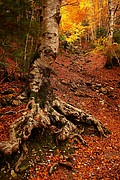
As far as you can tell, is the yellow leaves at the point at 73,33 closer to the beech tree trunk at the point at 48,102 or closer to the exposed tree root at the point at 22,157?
the beech tree trunk at the point at 48,102

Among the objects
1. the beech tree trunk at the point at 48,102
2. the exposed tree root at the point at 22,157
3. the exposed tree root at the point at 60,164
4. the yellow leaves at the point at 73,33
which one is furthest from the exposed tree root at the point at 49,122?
the yellow leaves at the point at 73,33

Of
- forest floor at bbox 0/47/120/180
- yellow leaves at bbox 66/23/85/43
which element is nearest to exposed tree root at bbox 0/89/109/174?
forest floor at bbox 0/47/120/180

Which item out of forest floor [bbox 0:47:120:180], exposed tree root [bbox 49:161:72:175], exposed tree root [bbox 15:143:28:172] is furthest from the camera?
exposed tree root [bbox 49:161:72:175]

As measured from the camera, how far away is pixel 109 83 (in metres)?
10.8

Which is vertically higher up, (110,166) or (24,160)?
(24,160)

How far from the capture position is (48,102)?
5523 millimetres

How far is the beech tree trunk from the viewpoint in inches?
192

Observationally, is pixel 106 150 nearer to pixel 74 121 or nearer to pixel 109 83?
pixel 74 121

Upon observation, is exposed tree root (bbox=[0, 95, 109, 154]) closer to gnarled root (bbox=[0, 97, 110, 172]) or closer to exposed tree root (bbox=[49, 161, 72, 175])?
gnarled root (bbox=[0, 97, 110, 172])

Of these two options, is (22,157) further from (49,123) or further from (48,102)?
(48,102)

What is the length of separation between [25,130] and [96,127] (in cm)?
259

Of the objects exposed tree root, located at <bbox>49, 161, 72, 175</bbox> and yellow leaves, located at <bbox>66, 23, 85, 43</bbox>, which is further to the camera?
yellow leaves, located at <bbox>66, 23, 85, 43</bbox>

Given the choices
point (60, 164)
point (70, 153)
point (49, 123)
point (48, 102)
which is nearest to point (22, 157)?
point (60, 164)

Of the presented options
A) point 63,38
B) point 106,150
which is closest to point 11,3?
point 106,150
